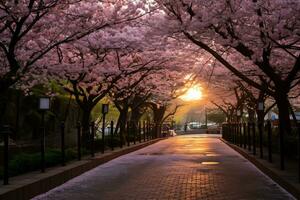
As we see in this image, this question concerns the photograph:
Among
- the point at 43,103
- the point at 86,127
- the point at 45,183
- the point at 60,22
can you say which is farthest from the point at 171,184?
the point at 86,127

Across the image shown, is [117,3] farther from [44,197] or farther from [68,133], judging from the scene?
[68,133]

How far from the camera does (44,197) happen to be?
35.2ft

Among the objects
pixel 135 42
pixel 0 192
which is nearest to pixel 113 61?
pixel 135 42

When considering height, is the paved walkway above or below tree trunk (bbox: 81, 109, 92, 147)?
below

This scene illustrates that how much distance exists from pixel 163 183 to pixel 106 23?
528 cm

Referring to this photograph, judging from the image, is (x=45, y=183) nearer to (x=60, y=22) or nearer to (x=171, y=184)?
(x=171, y=184)

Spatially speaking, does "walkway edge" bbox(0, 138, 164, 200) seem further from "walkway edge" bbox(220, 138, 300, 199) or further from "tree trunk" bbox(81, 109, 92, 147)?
"walkway edge" bbox(220, 138, 300, 199)

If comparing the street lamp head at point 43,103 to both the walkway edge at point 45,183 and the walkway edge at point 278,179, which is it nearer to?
the walkway edge at point 45,183

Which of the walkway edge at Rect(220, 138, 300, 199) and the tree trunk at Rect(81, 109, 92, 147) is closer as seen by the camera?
the walkway edge at Rect(220, 138, 300, 199)

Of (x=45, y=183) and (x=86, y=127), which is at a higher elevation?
(x=86, y=127)

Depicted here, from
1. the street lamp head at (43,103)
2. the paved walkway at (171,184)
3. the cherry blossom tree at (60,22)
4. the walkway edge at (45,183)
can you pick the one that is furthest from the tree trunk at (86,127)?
the street lamp head at (43,103)

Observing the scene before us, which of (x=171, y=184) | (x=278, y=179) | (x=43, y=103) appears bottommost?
(x=171, y=184)

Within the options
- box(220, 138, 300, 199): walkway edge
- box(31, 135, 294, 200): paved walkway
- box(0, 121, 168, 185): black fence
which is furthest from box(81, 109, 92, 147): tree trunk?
box(220, 138, 300, 199): walkway edge

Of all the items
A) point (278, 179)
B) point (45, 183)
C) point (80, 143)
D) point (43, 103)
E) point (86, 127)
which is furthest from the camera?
point (86, 127)
